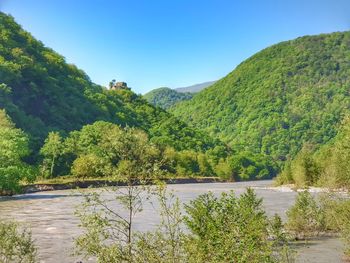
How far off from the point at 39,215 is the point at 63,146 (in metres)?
86.8

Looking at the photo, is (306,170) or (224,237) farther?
(306,170)

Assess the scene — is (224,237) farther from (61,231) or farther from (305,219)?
(61,231)

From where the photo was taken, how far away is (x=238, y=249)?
13.2 meters

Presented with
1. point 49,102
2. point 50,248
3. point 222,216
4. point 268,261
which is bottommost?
point 50,248

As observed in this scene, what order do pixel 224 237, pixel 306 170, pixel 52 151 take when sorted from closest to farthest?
pixel 224 237, pixel 306 170, pixel 52 151

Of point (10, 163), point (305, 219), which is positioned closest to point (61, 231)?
point (305, 219)

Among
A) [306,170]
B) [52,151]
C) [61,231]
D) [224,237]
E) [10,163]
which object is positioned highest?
[52,151]

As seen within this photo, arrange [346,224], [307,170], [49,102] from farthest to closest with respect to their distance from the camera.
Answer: [49,102] < [307,170] < [346,224]

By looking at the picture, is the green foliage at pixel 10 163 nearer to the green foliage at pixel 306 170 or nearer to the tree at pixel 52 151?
the tree at pixel 52 151

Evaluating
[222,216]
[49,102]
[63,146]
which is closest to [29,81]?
[49,102]

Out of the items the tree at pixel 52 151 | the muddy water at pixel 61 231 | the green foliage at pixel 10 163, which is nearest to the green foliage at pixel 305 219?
the muddy water at pixel 61 231

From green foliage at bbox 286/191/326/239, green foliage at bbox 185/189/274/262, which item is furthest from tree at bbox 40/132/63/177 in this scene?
green foliage at bbox 185/189/274/262

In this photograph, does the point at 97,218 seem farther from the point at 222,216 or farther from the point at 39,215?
the point at 39,215

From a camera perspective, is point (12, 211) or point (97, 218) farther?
point (12, 211)
